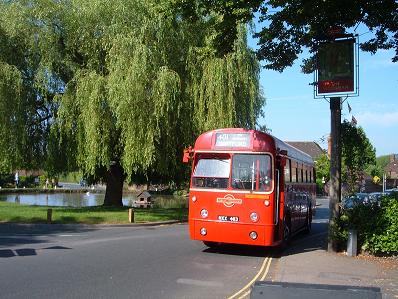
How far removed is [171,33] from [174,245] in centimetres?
1192

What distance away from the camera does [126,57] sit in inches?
850

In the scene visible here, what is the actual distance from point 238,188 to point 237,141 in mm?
1199

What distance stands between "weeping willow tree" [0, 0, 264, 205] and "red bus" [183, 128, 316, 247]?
9028 millimetres

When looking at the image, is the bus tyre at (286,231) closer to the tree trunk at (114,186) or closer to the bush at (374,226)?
the bush at (374,226)

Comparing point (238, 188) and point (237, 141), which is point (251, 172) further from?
point (237, 141)

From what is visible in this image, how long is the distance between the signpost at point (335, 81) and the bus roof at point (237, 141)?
1.53 metres

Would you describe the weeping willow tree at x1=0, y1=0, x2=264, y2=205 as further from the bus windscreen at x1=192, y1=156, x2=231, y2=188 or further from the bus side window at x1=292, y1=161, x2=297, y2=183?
the bus windscreen at x1=192, y1=156, x2=231, y2=188

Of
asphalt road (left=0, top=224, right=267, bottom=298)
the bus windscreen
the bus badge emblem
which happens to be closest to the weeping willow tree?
asphalt road (left=0, top=224, right=267, bottom=298)

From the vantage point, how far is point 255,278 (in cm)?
973

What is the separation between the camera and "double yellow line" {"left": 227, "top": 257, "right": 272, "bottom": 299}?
8.14 m

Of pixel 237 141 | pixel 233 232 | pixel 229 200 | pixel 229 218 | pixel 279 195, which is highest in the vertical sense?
pixel 237 141

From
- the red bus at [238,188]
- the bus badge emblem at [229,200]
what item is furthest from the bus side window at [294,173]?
the bus badge emblem at [229,200]

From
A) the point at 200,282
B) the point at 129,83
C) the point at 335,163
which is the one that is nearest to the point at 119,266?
the point at 200,282

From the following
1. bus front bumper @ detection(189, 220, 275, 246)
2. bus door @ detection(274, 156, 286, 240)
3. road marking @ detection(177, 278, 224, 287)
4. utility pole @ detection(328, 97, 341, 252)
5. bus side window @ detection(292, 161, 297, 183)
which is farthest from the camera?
bus side window @ detection(292, 161, 297, 183)
